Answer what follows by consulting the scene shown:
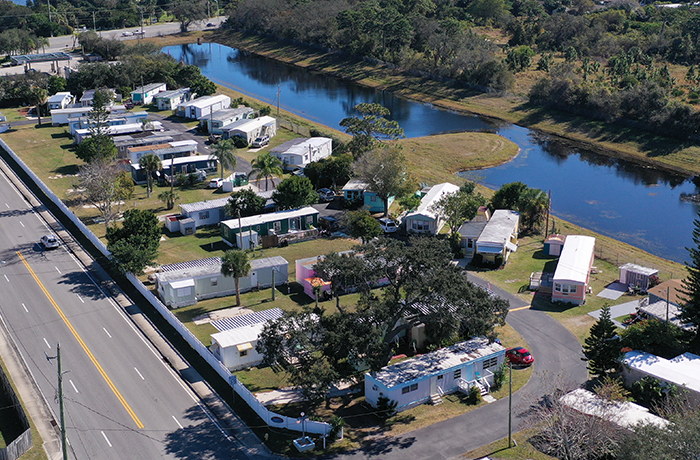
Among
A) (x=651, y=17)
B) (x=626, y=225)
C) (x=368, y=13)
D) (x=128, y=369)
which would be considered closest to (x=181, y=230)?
(x=128, y=369)

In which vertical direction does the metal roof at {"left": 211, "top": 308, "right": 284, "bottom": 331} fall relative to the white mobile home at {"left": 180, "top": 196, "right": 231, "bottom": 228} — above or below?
below

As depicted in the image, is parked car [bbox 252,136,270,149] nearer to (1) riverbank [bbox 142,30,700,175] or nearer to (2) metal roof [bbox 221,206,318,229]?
(2) metal roof [bbox 221,206,318,229]

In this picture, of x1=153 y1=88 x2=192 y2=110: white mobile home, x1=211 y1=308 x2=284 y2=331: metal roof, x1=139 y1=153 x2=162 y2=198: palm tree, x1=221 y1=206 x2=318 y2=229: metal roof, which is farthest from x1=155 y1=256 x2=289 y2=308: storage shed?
x1=153 y1=88 x2=192 y2=110: white mobile home

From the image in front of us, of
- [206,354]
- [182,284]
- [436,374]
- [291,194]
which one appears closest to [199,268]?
[182,284]

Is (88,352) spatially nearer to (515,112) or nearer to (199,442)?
(199,442)

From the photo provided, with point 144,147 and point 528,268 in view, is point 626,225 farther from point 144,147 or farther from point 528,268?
point 144,147

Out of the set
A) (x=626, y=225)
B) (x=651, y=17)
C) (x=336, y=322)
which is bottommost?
(x=626, y=225)
